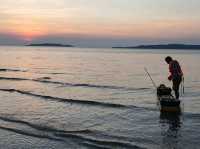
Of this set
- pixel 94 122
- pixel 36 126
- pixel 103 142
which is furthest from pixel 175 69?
pixel 36 126

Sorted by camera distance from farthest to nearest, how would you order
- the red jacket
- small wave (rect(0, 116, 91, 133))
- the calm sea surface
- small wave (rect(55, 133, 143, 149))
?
the red jacket → small wave (rect(0, 116, 91, 133)) → the calm sea surface → small wave (rect(55, 133, 143, 149))

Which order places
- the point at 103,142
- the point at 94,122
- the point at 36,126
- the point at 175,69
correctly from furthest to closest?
the point at 175,69 < the point at 94,122 < the point at 36,126 < the point at 103,142

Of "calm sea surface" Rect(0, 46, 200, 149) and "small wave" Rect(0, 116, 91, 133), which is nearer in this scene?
"calm sea surface" Rect(0, 46, 200, 149)

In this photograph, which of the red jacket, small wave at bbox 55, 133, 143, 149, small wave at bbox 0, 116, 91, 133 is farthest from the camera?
the red jacket

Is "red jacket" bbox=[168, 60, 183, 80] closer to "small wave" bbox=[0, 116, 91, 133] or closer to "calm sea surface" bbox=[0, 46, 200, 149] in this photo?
"calm sea surface" bbox=[0, 46, 200, 149]

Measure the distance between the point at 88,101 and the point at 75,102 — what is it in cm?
82

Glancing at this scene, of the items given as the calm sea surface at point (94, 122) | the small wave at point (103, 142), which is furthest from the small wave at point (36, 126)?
the small wave at point (103, 142)

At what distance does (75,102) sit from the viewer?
20.9 metres

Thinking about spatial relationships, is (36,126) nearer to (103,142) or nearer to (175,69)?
(103,142)

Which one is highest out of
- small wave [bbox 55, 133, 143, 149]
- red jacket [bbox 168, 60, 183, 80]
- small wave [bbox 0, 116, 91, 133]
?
red jacket [bbox 168, 60, 183, 80]

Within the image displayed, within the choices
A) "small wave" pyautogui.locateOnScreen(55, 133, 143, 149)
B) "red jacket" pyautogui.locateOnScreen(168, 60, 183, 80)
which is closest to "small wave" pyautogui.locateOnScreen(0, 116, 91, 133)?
"small wave" pyautogui.locateOnScreen(55, 133, 143, 149)

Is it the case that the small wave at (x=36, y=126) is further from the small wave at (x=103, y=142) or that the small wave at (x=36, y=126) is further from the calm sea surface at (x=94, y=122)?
the small wave at (x=103, y=142)

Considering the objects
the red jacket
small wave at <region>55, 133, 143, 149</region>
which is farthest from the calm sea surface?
the red jacket

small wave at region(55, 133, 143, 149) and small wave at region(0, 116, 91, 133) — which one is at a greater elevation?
small wave at region(0, 116, 91, 133)
